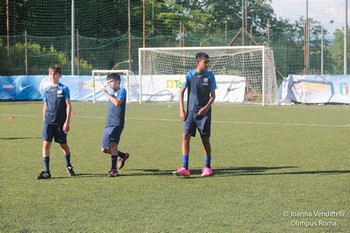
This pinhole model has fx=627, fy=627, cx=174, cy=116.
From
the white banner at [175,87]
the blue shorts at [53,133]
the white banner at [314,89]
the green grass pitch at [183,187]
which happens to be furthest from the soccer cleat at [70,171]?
the white banner at [175,87]

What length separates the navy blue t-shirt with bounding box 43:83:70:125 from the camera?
892cm

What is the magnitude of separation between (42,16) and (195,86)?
40040 millimetres

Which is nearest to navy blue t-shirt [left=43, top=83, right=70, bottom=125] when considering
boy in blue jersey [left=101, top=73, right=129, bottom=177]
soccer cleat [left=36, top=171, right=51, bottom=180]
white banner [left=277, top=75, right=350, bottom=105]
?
boy in blue jersey [left=101, top=73, right=129, bottom=177]

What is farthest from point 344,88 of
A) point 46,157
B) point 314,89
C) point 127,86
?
point 46,157

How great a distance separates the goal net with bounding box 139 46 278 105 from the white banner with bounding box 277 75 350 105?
57cm

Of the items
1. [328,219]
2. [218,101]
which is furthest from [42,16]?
[328,219]

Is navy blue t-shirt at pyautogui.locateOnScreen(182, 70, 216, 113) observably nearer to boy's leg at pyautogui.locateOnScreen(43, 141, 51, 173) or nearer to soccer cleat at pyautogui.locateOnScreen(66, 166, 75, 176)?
soccer cleat at pyautogui.locateOnScreen(66, 166, 75, 176)

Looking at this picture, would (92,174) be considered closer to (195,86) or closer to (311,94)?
(195,86)

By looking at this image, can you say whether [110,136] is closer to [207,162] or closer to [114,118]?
[114,118]

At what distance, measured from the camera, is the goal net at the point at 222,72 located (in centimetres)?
2939

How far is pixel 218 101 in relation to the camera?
30219 mm

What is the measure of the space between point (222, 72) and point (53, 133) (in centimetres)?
2238

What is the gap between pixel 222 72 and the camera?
101 ft

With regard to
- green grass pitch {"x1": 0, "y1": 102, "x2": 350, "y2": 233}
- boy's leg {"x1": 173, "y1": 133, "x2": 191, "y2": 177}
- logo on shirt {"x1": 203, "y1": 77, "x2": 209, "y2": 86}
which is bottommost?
green grass pitch {"x1": 0, "y1": 102, "x2": 350, "y2": 233}
